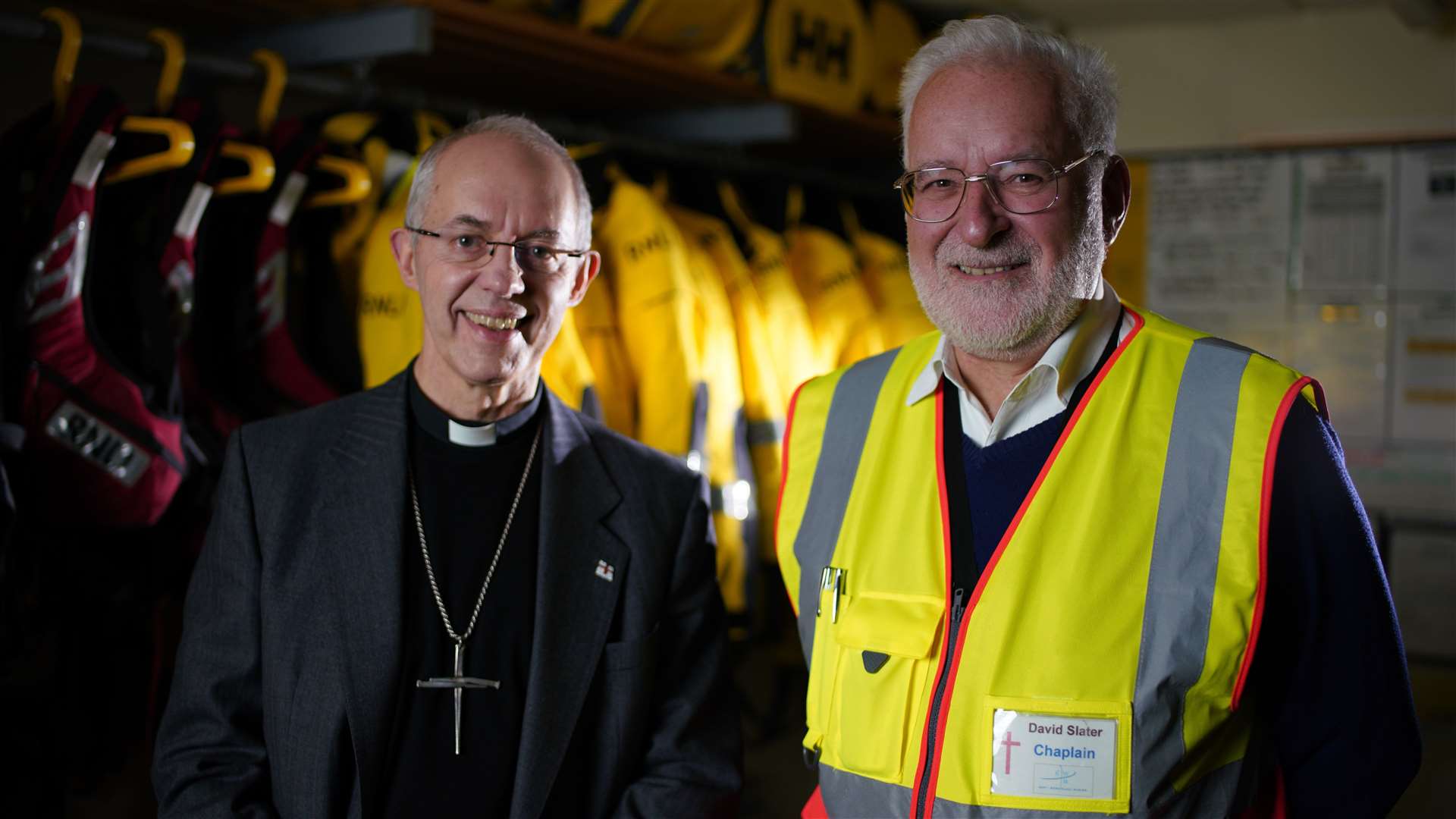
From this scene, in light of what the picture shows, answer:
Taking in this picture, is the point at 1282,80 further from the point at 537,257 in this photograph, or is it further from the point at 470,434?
the point at 470,434

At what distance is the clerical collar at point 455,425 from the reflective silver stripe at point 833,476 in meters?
0.46

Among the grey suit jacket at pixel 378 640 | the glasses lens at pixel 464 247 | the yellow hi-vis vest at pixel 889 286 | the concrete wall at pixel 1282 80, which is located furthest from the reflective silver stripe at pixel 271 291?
the concrete wall at pixel 1282 80

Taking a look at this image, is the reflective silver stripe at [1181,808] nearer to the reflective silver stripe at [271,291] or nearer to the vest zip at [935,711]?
the vest zip at [935,711]

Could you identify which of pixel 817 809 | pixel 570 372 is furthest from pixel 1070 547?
pixel 570 372

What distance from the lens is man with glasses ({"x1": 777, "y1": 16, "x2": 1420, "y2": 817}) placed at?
1.27m

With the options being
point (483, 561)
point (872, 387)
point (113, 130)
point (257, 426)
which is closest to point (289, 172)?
point (113, 130)

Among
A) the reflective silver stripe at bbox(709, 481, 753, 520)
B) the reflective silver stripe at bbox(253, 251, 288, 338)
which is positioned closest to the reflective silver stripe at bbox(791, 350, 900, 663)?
the reflective silver stripe at bbox(253, 251, 288, 338)

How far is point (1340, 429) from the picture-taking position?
13.9ft

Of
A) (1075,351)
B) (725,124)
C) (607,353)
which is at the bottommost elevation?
(1075,351)

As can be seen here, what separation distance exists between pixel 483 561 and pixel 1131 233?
3.49 meters

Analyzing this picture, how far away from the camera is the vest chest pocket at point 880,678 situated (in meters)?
1.36

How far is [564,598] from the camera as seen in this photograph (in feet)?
5.38

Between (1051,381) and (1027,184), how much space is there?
23 cm

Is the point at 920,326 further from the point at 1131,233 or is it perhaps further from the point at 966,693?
the point at 966,693
